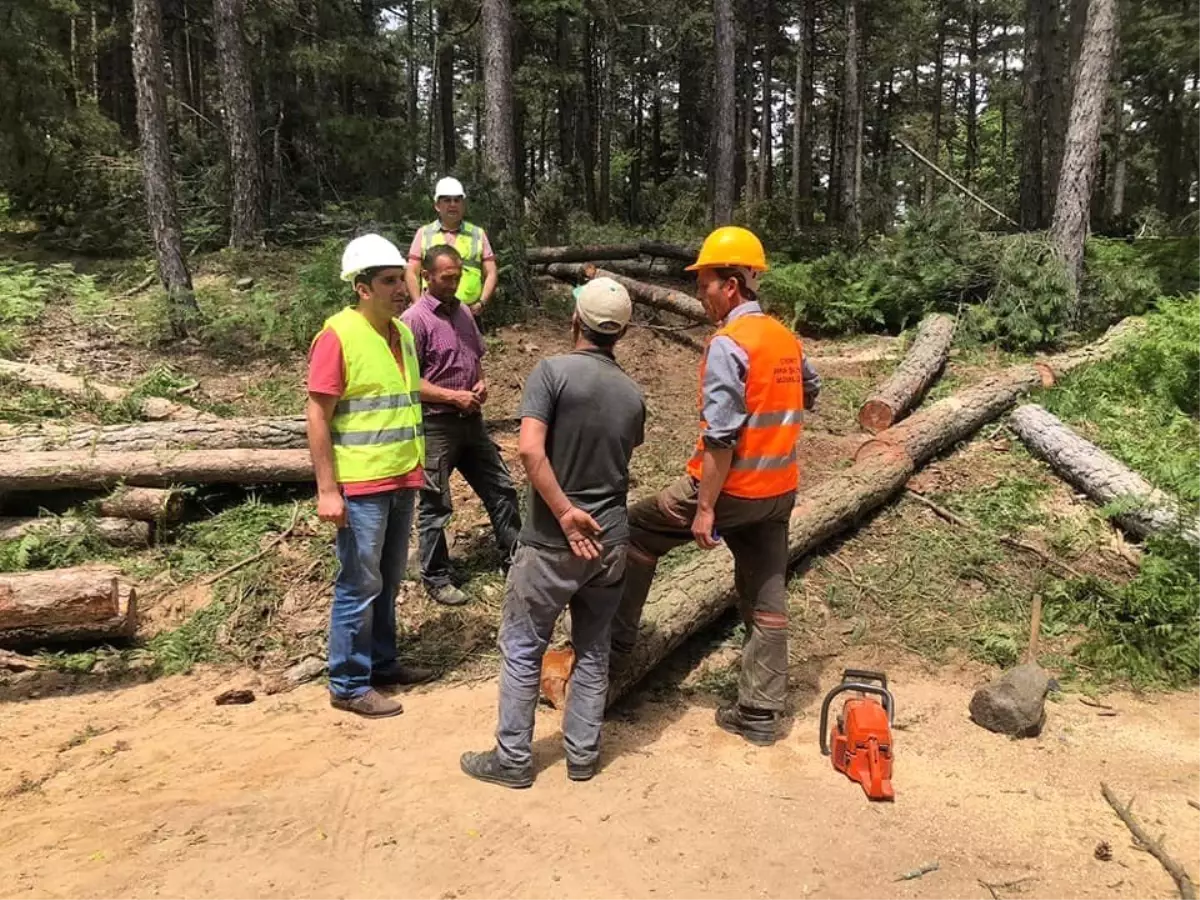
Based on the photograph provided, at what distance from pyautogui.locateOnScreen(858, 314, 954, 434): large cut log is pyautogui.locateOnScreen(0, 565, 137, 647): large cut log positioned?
6500 millimetres

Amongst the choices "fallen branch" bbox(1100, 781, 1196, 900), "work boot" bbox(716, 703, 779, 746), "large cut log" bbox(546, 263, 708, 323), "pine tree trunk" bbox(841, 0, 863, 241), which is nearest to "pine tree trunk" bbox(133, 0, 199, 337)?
"large cut log" bbox(546, 263, 708, 323)

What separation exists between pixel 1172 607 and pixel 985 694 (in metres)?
1.71

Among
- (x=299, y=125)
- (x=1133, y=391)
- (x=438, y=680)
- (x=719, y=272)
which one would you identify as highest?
(x=299, y=125)

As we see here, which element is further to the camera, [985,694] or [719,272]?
[985,694]

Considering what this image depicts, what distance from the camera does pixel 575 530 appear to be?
11.3ft

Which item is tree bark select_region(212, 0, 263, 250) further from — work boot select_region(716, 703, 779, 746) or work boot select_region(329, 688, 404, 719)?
work boot select_region(716, 703, 779, 746)

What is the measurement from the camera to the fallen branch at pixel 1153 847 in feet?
9.74

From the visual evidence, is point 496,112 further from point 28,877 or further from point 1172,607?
point 28,877

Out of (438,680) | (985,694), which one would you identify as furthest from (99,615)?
(985,694)

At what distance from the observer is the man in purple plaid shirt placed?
5.20 metres

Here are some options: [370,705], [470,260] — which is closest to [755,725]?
[370,705]

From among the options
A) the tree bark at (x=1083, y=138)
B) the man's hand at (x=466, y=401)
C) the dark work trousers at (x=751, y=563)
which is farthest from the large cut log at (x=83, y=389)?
the tree bark at (x=1083, y=138)

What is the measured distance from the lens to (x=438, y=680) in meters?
4.83

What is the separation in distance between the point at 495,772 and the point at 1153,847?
8.42 feet
